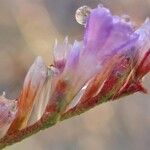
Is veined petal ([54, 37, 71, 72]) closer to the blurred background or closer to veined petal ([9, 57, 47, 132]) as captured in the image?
veined petal ([9, 57, 47, 132])

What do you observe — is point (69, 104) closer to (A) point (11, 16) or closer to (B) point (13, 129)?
(B) point (13, 129)

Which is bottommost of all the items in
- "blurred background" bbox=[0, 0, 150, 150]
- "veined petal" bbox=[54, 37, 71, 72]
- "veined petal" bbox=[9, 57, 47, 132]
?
"blurred background" bbox=[0, 0, 150, 150]

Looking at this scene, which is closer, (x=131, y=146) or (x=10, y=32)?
(x=131, y=146)

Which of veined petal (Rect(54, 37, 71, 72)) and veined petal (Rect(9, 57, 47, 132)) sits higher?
veined petal (Rect(54, 37, 71, 72))

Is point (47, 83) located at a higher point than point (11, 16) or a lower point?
higher

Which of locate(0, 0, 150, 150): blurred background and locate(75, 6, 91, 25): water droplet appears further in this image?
locate(0, 0, 150, 150): blurred background

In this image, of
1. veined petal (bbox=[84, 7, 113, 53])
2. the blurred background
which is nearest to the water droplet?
veined petal (bbox=[84, 7, 113, 53])

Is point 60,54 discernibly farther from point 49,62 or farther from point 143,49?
point 49,62

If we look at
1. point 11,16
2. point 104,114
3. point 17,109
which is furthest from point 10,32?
point 17,109

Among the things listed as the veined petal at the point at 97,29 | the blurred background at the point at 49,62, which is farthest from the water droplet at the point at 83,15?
the blurred background at the point at 49,62

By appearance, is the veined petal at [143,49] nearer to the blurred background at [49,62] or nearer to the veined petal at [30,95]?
the veined petal at [30,95]
